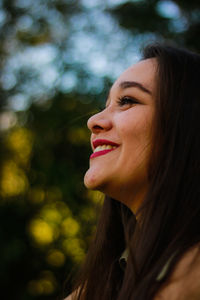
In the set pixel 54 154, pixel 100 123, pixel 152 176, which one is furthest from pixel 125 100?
pixel 54 154

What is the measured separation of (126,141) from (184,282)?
0.77 metres

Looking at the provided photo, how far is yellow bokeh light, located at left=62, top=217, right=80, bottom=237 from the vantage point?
6.99 metres

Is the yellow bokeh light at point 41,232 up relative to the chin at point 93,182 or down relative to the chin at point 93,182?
down

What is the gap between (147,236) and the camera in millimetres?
1608

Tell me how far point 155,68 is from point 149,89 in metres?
0.18

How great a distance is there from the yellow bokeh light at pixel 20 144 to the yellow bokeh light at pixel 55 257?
1.90 meters

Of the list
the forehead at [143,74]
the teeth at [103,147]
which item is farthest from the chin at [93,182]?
the forehead at [143,74]

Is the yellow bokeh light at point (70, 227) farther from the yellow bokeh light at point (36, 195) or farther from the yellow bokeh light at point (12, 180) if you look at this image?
the yellow bokeh light at point (12, 180)

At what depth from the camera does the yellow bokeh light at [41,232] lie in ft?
23.1

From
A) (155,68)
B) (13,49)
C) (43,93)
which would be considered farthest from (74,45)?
(155,68)

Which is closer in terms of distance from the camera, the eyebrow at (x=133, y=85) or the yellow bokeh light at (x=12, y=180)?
the eyebrow at (x=133, y=85)

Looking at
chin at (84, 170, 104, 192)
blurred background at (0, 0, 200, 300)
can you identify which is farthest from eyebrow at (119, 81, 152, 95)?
blurred background at (0, 0, 200, 300)

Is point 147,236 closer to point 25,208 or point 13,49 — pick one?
point 25,208

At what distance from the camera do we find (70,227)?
702cm
